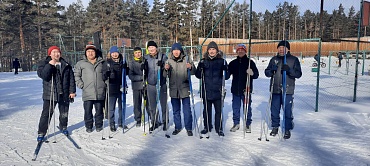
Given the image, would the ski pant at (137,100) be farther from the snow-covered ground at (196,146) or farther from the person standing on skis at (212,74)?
the person standing on skis at (212,74)

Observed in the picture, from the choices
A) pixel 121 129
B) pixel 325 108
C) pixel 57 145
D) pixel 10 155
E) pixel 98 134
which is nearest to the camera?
pixel 10 155

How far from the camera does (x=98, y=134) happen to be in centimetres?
507

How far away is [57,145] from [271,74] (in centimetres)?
408

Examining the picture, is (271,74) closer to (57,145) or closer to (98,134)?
(98,134)

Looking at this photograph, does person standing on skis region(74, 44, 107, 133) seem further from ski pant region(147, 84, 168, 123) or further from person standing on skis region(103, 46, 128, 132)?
ski pant region(147, 84, 168, 123)

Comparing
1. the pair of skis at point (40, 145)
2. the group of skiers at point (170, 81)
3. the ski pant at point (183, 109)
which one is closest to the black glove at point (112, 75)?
the group of skiers at point (170, 81)

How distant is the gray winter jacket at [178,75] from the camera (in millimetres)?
4805

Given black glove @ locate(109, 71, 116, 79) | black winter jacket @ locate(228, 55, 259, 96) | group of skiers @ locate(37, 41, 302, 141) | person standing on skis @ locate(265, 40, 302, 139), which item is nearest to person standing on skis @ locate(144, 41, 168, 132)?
group of skiers @ locate(37, 41, 302, 141)

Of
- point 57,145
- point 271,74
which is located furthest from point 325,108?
point 57,145

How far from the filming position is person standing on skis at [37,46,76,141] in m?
4.38

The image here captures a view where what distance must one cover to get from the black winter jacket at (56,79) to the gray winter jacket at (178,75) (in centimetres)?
178

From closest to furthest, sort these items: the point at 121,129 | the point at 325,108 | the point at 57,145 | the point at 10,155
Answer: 1. the point at 10,155
2. the point at 57,145
3. the point at 121,129
4. the point at 325,108

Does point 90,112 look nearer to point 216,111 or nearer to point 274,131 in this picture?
point 216,111

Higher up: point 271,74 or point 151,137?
point 271,74
